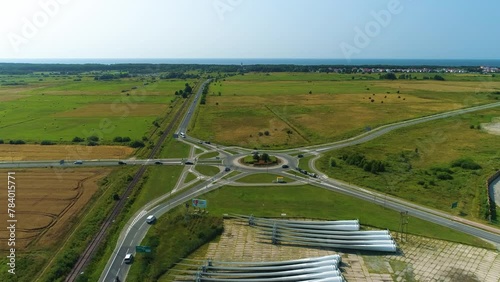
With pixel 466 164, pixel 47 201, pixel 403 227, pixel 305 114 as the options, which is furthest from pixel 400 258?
pixel 305 114

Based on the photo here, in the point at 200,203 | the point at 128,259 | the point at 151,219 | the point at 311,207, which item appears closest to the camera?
the point at 128,259

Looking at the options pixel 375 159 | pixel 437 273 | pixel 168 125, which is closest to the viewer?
pixel 437 273

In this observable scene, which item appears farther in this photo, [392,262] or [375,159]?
[375,159]

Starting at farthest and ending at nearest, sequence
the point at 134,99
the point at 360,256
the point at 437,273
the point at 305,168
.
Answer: the point at 134,99 < the point at 305,168 < the point at 360,256 < the point at 437,273

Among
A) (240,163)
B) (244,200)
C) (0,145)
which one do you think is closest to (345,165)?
(240,163)

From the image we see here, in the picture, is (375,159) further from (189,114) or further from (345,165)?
(189,114)

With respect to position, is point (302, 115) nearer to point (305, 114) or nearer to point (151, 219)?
point (305, 114)

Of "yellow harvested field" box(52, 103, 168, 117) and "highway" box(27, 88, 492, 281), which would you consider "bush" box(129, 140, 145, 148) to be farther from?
"yellow harvested field" box(52, 103, 168, 117)

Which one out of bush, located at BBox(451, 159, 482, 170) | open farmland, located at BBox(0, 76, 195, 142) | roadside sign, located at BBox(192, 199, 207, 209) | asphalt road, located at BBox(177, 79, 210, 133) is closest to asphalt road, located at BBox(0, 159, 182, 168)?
open farmland, located at BBox(0, 76, 195, 142)
